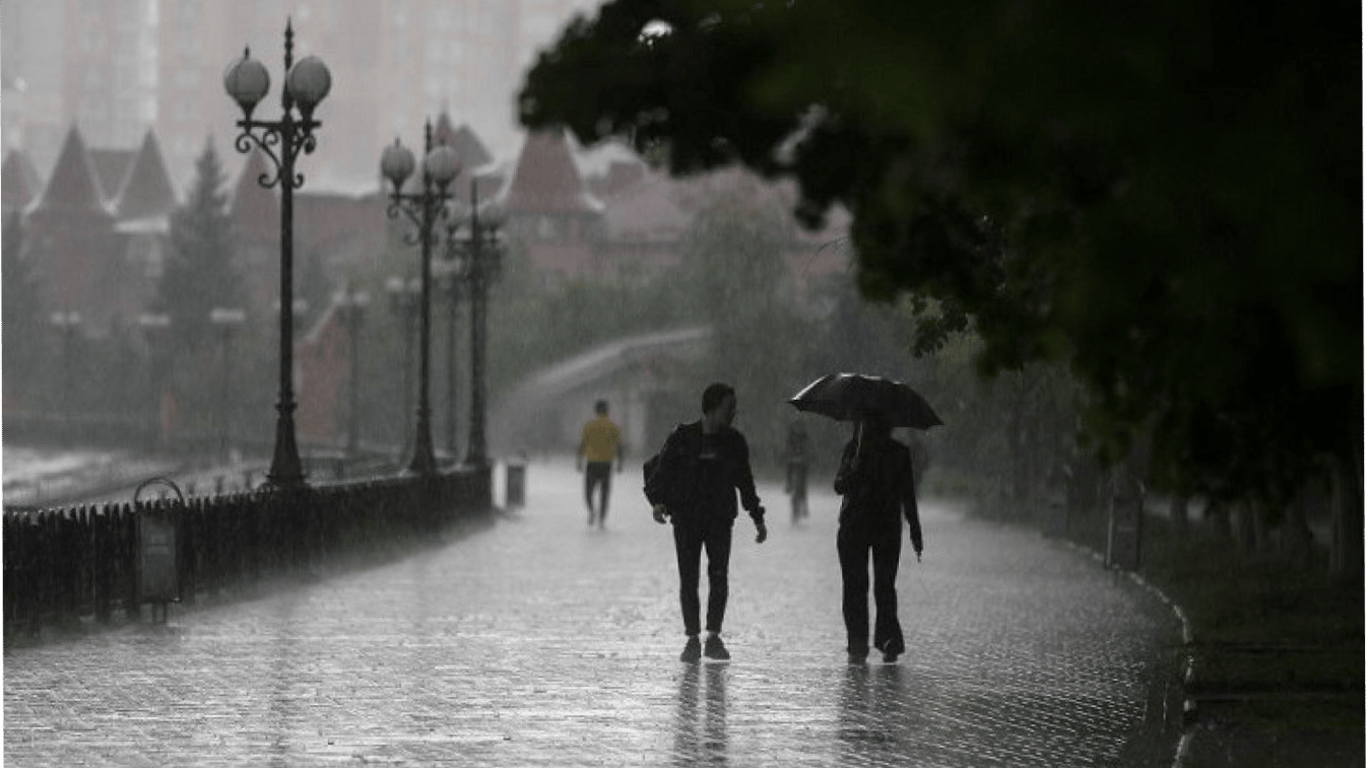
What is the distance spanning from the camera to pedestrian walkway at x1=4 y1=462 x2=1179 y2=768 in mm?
12805

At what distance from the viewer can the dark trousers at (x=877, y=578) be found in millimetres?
17359

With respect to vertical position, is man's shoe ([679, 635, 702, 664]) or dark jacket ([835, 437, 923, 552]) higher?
dark jacket ([835, 437, 923, 552])

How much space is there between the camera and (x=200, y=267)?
118938 millimetres

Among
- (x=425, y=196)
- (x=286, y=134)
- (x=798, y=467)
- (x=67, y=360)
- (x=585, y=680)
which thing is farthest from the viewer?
(x=67, y=360)

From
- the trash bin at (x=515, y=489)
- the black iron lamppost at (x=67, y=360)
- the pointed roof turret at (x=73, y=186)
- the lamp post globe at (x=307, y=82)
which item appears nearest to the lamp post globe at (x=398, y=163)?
the lamp post globe at (x=307, y=82)

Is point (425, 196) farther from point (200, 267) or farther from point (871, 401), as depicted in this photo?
point (200, 267)

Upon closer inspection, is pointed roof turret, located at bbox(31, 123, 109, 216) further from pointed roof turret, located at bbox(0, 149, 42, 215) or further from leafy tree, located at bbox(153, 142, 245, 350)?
leafy tree, located at bbox(153, 142, 245, 350)

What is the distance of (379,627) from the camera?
802 inches

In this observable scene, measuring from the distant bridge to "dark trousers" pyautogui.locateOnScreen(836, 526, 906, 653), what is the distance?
74546mm

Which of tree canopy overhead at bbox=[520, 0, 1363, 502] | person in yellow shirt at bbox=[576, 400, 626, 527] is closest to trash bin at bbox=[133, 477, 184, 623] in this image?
tree canopy overhead at bbox=[520, 0, 1363, 502]

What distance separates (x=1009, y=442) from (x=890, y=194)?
3630 centimetres

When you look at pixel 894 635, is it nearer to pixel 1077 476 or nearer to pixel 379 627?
pixel 379 627

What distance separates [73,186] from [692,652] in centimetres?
14445

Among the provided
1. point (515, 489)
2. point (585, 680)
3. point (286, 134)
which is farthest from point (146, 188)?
point (585, 680)
